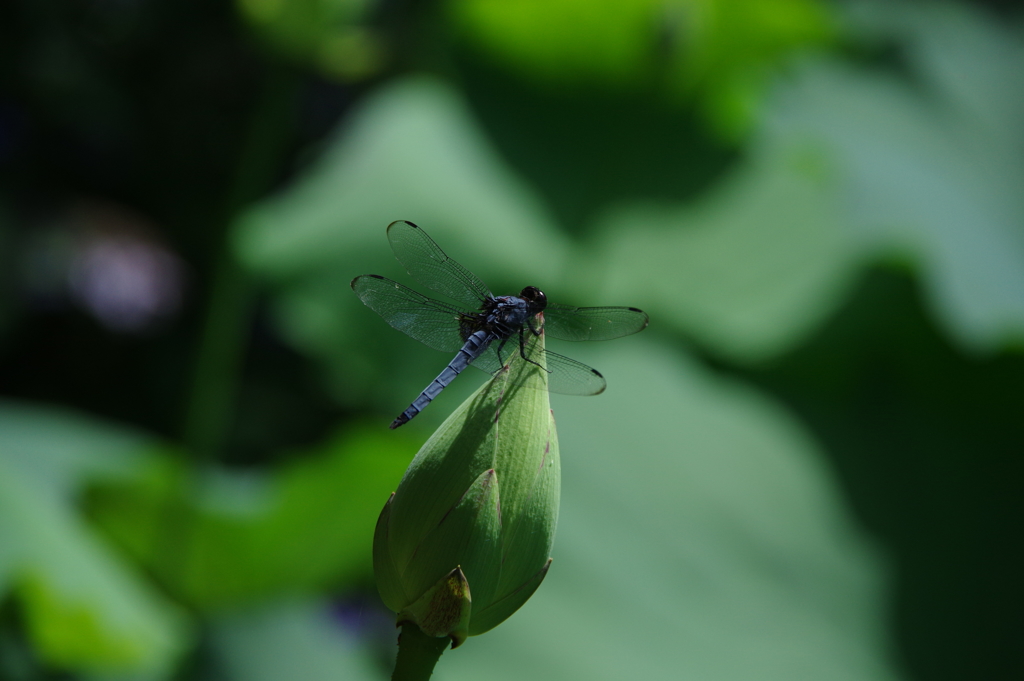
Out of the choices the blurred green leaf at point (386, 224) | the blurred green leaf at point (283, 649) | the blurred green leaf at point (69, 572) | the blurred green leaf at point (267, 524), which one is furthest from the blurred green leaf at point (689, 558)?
the blurred green leaf at point (386, 224)

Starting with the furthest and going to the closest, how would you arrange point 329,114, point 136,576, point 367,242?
1. point 329,114
2. point 367,242
3. point 136,576

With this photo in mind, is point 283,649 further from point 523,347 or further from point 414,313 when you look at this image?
point 523,347

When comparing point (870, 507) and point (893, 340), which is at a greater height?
point (893, 340)

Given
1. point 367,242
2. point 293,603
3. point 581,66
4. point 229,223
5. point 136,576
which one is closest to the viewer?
point 293,603

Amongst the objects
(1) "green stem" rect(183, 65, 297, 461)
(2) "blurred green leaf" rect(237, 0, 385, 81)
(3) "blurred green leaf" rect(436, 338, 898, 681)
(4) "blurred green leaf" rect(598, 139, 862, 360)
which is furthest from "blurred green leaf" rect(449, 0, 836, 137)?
(3) "blurred green leaf" rect(436, 338, 898, 681)

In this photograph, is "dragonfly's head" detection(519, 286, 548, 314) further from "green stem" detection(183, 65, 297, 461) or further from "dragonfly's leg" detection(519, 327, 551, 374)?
"green stem" detection(183, 65, 297, 461)

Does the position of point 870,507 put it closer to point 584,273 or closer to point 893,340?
point 893,340

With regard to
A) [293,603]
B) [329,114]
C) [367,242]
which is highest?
[329,114]

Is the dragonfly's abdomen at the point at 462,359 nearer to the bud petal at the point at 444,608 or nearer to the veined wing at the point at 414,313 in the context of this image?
the veined wing at the point at 414,313

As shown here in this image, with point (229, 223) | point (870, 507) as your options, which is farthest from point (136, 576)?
point (870, 507)
